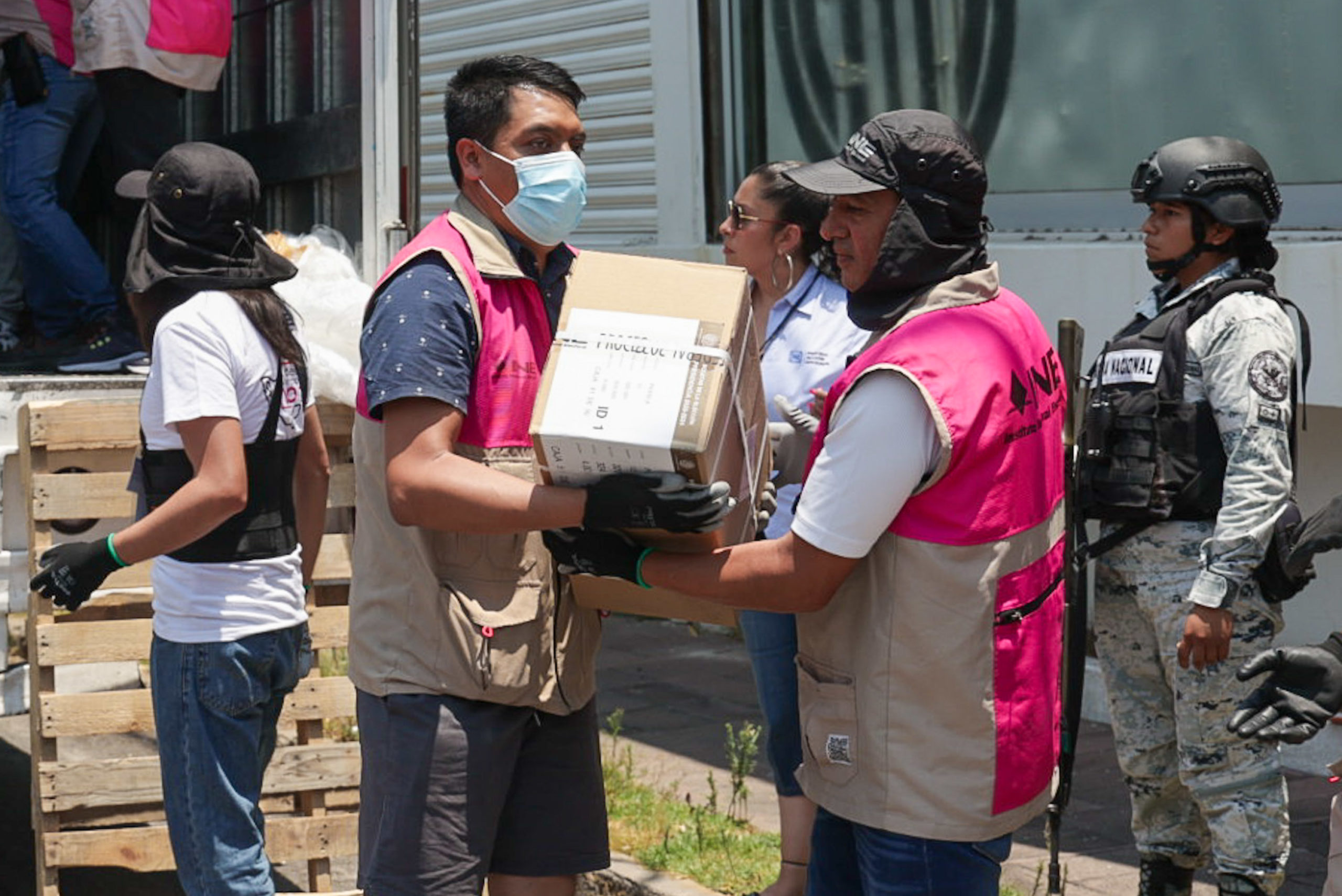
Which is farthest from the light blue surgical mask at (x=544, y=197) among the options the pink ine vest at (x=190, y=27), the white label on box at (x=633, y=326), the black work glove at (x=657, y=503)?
the pink ine vest at (x=190, y=27)

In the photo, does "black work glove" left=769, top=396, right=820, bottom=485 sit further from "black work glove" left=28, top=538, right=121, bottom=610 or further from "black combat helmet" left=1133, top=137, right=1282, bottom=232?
"black work glove" left=28, top=538, right=121, bottom=610

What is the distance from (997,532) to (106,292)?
4847mm

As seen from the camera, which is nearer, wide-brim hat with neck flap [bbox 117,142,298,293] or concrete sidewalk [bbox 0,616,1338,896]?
wide-brim hat with neck flap [bbox 117,142,298,293]

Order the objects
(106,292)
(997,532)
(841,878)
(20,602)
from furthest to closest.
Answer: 1. (106,292)
2. (20,602)
3. (841,878)
4. (997,532)

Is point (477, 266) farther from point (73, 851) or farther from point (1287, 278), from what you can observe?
point (1287, 278)

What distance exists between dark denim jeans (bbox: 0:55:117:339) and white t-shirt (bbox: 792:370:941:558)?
472 cm

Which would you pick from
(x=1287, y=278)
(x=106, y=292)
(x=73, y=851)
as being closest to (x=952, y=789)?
(x=73, y=851)

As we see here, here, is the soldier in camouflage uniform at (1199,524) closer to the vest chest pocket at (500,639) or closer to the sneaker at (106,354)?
the vest chest pocket at (500,639)

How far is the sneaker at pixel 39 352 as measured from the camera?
664cm

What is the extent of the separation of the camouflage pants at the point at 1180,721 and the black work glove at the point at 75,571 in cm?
241

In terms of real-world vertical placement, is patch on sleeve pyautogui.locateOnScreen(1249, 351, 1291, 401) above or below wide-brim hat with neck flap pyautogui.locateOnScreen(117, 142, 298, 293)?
below

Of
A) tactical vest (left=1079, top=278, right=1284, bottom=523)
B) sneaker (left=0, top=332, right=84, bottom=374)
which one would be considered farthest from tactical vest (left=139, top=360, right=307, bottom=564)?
sneaker (left=0, top=332, right=84, bottom=374)

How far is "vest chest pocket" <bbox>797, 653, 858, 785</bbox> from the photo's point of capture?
291 cm

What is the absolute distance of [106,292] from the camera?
684cm
